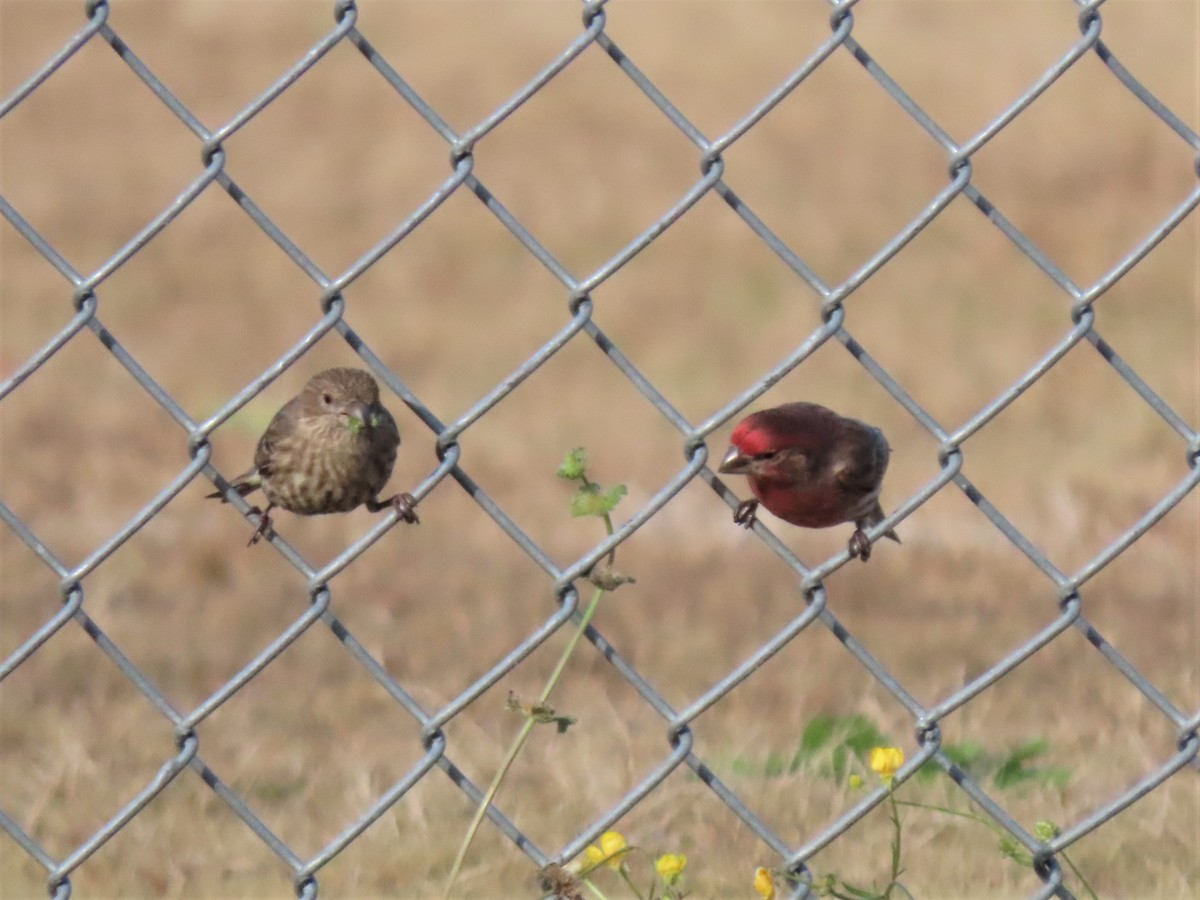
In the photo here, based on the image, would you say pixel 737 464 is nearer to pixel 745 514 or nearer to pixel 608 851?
pixel 745 514

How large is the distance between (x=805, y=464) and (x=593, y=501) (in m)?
0.64

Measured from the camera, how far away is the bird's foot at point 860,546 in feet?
8.95

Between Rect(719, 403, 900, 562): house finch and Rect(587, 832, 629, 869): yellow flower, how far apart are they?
0.56 meters

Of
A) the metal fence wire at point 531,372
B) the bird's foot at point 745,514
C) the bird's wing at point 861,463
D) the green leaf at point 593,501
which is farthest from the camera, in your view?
the bird's wing at point 861,463

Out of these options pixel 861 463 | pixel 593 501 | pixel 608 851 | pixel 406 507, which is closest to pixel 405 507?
pixel 406 507

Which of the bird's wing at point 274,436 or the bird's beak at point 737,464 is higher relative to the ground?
the bird's wing at point 274,436

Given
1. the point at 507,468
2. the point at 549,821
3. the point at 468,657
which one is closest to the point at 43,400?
the point at 507,468

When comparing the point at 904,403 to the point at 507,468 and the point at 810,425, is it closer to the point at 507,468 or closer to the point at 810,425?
the point at 810,425

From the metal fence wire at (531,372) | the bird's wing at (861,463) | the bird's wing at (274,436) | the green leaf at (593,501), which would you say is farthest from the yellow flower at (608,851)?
the bird's wing at (274,436)

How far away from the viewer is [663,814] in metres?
3.53

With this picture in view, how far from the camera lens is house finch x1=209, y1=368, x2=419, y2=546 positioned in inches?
132

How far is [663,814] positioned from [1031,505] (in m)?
2.87

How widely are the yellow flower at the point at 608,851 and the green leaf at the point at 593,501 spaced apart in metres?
0.46

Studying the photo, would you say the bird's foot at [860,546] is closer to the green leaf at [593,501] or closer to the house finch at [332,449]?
the green leaf at [593,501]
